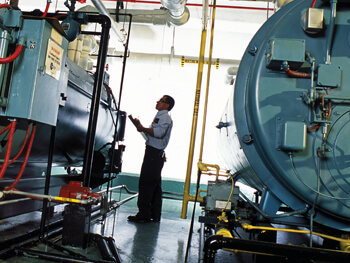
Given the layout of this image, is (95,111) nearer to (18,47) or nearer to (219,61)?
(18,47)

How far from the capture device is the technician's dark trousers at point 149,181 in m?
3.06

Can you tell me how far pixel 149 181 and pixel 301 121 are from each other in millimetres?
1872

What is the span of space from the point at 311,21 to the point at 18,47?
1.51 meters

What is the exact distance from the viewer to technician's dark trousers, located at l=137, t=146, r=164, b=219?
3.06 meters

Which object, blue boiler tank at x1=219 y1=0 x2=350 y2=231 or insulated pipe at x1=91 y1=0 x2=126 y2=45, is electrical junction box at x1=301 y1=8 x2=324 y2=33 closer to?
blue boiler tank at x1=219 y1=0 x2=350 y2=231

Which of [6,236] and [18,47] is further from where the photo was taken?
[6,236]

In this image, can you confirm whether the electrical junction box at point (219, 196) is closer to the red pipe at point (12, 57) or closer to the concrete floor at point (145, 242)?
the concrete floor at point (145, 242)

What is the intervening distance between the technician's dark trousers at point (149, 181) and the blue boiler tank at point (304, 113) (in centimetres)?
157

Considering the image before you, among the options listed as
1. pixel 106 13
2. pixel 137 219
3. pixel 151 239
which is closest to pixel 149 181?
pixel 137 219

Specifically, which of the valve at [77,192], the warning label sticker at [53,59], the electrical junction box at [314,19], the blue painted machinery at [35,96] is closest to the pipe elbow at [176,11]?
the blue painted machinery at [35,96]

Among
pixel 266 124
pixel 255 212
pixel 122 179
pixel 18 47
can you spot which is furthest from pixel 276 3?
pixel 122 179

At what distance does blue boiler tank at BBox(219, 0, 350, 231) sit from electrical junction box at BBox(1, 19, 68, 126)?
1.14 metres

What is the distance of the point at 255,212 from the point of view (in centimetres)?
179

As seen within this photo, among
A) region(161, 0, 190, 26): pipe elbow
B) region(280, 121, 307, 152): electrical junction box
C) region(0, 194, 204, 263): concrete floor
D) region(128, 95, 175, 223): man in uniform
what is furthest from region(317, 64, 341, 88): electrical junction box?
region(161, 0, 190, 26): pipe elbow
